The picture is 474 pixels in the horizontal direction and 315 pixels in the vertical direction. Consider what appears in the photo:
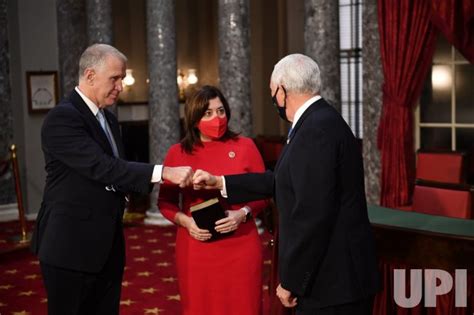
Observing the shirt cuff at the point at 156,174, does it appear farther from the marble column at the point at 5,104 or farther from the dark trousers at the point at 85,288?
the marble column at the point at 5,104

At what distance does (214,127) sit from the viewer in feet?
11.6

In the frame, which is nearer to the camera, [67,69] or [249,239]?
[249,239]

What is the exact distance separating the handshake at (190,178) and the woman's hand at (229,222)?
0.18 meters

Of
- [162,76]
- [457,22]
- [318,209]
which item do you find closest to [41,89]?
[162,76]

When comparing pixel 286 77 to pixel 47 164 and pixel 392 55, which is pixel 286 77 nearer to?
pixel 47 164

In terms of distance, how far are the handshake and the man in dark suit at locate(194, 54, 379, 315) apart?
618 mm

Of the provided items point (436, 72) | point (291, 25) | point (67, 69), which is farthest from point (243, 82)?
point (291, 25)

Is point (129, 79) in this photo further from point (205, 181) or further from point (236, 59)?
point (205, 181)

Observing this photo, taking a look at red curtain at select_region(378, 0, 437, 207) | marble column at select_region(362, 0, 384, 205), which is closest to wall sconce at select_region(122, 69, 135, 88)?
marble column at select_region(362, 0, 384, 205)

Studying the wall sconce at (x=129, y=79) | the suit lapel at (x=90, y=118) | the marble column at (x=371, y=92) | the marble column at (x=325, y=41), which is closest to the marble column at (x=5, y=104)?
the wall sconce at (x=129, y=79)

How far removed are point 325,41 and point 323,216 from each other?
5323mm

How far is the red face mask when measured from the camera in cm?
354

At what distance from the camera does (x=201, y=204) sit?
3.32m

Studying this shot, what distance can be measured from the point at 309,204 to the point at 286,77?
496mm
